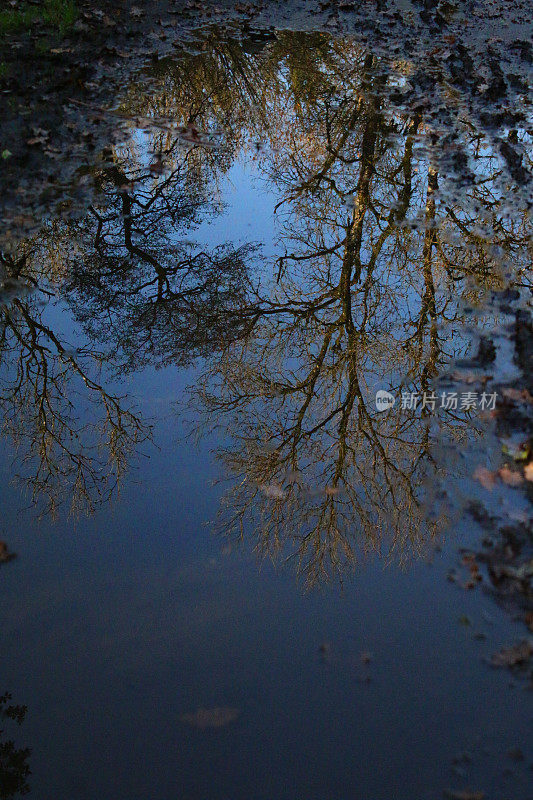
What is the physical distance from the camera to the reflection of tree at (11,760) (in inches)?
91.6

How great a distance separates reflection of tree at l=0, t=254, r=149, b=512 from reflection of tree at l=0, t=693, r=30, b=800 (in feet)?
3.87

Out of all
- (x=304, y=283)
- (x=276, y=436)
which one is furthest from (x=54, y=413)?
(x=304, y=283)

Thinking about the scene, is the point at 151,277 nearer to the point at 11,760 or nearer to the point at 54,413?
the point at 54,413

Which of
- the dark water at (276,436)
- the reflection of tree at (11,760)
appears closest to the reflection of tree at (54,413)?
the dark water at (276,436)

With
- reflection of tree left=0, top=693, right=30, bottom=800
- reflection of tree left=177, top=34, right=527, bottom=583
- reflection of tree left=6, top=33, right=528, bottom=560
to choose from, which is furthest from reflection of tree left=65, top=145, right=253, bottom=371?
reflection of tree left=0, top=693, right=30, bottom=800

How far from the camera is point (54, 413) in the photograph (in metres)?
4.26

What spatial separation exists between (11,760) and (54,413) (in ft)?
7.32

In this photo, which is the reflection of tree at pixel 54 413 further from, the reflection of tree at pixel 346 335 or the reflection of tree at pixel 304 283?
the reflection of tree at pixel 346 335

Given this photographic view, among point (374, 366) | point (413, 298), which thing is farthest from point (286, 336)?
point (413, 298)

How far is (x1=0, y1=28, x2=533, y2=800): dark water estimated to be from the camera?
2484mm

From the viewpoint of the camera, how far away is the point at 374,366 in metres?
4.87

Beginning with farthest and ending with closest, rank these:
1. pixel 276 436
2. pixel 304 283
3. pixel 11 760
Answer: pixel 304 283
pixel 276 436
pixel 11 760

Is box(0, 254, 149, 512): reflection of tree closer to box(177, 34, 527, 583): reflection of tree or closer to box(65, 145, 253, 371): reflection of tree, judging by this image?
box(65, 145, 253, 371): reflection of tree

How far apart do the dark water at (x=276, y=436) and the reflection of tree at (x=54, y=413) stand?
17mm
